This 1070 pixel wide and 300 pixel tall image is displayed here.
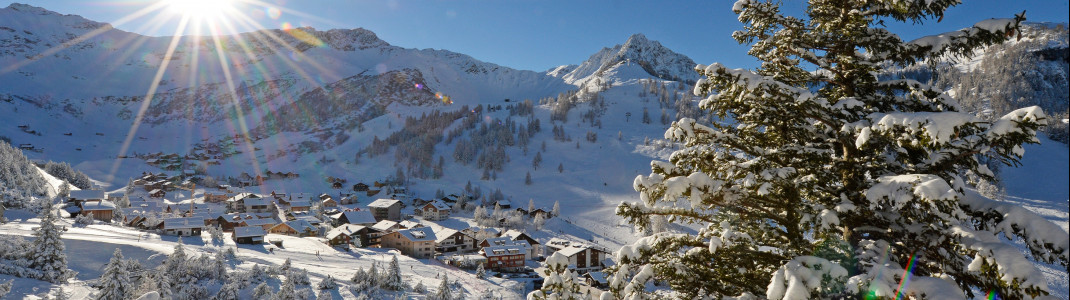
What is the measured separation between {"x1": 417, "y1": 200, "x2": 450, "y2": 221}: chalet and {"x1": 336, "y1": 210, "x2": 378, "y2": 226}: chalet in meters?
12.6

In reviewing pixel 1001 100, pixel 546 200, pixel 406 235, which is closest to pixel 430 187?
pixel 546 200

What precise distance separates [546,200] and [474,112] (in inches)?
2704

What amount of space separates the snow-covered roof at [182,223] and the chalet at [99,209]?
1466cm

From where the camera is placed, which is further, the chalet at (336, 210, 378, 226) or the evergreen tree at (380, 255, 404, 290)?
the chalet at (336, 210, 378, 226)

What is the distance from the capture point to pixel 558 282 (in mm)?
6719

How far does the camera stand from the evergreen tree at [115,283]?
64.3 feet

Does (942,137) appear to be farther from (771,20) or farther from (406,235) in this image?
(406,235)

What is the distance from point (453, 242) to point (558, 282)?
163 ft

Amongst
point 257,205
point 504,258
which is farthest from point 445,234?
point 257,205

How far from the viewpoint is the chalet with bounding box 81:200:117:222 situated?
176ft

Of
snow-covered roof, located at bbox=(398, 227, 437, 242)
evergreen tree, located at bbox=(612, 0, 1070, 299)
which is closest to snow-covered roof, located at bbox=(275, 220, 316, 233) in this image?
snow-covered roof, located at bbox=(398, 227, 437, 242)

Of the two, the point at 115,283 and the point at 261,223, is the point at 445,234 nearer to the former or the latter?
the point at 261,223

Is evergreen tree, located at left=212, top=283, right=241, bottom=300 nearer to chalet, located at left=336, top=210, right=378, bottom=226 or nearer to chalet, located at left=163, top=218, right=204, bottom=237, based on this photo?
chalet, located at left=163, top=218, right=204, bottom=237

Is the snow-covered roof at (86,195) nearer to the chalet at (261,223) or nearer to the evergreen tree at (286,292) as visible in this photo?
the chalet at (261,223)
